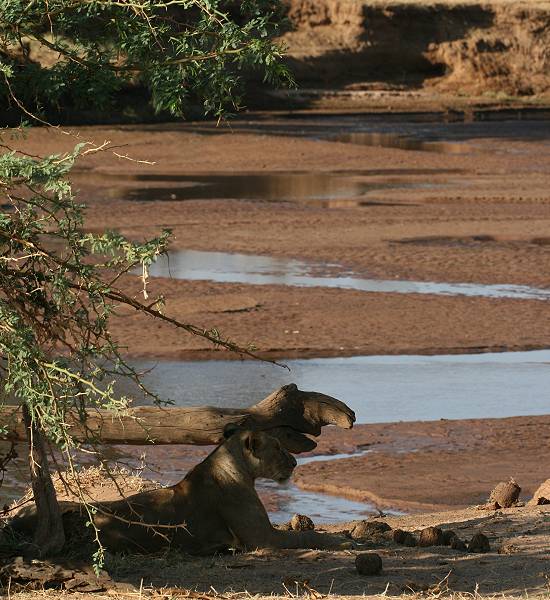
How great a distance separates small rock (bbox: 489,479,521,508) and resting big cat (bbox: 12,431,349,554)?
70.8 inches

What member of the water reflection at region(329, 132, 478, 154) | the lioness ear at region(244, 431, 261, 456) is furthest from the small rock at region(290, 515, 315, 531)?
the water reflection at region(329, 132, 478, 154)

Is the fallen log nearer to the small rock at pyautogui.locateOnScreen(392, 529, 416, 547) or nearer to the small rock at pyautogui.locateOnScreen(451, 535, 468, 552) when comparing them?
the small rock at pyautogui.locateOnScreen(392, 529, 416, 547)

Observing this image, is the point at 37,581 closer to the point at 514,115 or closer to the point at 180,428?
the point at 180,428

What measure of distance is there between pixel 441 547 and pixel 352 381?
5.58m

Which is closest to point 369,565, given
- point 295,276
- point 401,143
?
point 295,276

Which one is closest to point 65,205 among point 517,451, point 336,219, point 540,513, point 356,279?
point 540,513

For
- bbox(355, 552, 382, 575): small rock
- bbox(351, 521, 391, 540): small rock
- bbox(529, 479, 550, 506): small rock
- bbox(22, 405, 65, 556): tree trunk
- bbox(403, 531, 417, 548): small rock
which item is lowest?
bbox(529, 479, 550, 506): small rock

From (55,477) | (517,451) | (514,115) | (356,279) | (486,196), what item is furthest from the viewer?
(514,115)

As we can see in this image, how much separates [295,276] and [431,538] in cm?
1109

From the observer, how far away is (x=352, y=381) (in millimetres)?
13391

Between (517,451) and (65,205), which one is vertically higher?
(65,205)

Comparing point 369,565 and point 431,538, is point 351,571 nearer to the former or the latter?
point 369,565

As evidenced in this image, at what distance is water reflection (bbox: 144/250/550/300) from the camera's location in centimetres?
1795

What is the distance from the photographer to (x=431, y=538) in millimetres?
7898
